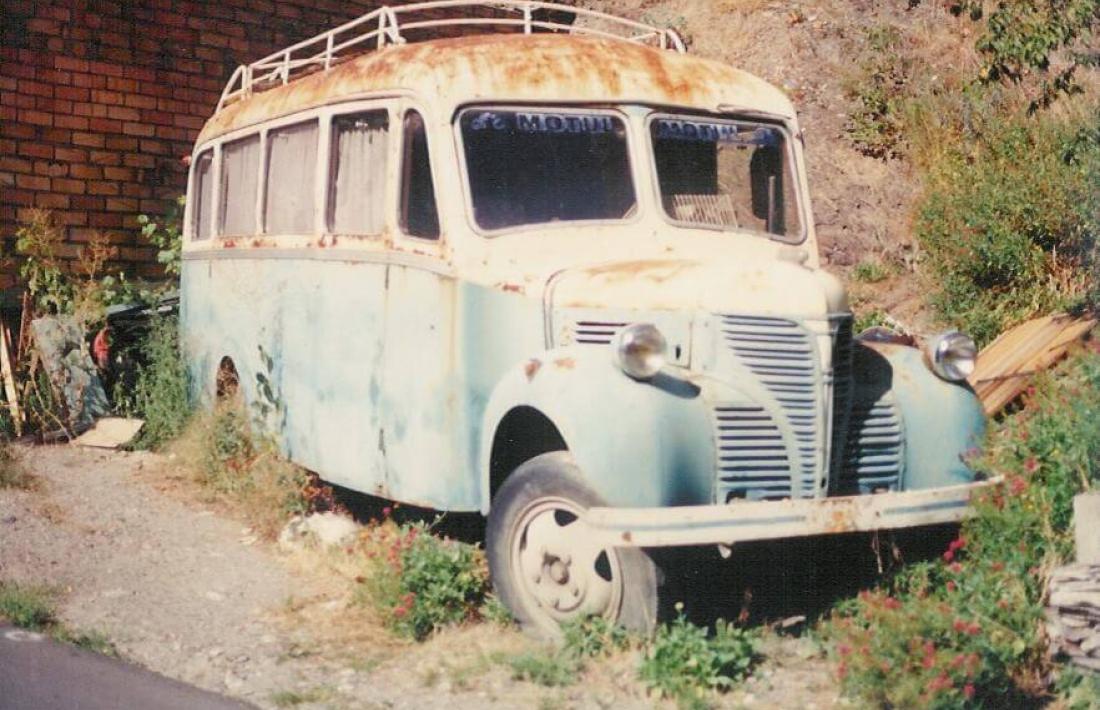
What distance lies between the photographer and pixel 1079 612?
4.53 meters

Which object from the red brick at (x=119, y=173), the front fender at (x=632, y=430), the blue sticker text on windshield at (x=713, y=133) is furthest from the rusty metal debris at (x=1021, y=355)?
the red brick at (x=119, y=173)

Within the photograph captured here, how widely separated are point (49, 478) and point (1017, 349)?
610cm

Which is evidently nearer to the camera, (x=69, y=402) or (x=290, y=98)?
(x=290, y=98)

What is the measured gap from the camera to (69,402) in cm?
957

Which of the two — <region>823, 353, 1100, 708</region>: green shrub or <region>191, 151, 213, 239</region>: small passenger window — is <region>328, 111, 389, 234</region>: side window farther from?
<region>823, 353, 1100, 708</region>: green shrub

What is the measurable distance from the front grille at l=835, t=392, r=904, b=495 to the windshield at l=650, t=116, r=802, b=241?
1272mm

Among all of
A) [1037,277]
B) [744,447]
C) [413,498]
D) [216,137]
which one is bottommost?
[413,498]

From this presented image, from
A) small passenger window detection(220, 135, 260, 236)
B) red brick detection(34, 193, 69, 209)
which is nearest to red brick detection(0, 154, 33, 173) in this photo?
red brick detection(34, 193, 69, 209)

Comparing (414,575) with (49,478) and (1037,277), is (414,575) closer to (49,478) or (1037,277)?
(49,478)

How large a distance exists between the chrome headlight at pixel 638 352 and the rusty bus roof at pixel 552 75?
5.37 feet

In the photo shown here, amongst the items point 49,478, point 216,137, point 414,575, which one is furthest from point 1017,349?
point 49,478

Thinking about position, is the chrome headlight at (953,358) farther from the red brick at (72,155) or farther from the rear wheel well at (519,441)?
the red brick at (72,155)

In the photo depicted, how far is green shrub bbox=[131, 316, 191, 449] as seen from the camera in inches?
369

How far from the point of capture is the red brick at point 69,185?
401 inches
